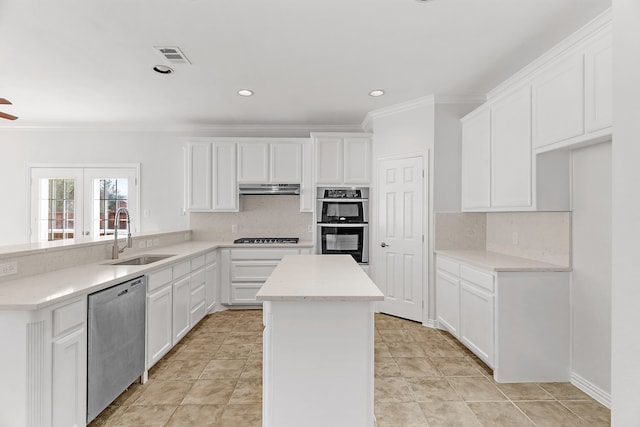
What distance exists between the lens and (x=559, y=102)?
2312mm

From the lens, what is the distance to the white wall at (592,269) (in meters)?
2.23

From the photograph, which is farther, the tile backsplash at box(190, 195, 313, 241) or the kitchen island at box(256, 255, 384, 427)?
the tile backsplash at box(190, 195, 313, 241)

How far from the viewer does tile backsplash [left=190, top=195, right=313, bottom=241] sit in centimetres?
506

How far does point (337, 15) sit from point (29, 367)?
8.72ft

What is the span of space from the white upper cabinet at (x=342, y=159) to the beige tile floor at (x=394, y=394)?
223 cm

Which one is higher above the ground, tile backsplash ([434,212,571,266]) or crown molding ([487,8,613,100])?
crown molding ([487,8,613,100])

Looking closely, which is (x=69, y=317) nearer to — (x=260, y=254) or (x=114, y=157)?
(x=260, y=254)

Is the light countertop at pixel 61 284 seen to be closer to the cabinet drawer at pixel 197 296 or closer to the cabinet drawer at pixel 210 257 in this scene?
the cabinet drawer at pixel 197 296

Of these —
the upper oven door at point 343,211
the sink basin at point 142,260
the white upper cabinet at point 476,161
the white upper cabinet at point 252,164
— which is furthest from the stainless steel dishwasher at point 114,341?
the white upper cabinet at point 476,161

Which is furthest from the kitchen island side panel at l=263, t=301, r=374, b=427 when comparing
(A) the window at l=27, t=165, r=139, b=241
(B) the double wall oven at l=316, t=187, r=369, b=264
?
(A) the window at l=27, t=165, r=139, b=241

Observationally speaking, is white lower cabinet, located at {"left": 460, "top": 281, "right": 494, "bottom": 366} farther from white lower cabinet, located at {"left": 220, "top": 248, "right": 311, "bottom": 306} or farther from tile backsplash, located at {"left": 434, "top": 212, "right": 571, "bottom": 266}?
white lower cabinet, located at {"left": 220, "top": 248, "right": 311, "bottom": 306}

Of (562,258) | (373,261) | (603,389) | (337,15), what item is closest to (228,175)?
(373,261)

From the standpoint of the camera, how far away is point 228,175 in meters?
4.69

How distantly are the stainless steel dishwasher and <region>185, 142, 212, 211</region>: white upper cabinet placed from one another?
2376 mm
